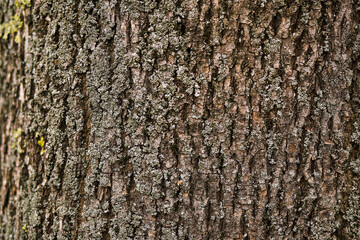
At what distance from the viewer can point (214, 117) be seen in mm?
1509

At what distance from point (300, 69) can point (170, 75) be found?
606 mm

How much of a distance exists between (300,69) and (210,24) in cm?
47

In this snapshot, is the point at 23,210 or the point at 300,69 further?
the point at 23,210

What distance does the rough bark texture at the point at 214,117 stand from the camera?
1.50 metres

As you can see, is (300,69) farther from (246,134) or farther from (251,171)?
(251,171)

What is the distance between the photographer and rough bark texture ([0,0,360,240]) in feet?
4.91

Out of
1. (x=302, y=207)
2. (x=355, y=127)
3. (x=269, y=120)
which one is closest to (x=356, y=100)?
(x=355, y=127)

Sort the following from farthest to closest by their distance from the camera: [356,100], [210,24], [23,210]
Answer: [23,210], [356,100], [210,24]

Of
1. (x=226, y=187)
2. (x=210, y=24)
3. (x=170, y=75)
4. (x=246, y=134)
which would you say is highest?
(x=210, y=24)

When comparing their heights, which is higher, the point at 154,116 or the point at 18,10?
the point at 18,10

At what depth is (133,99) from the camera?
152cm

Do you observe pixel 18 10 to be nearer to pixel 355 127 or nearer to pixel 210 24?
pixel 210 24

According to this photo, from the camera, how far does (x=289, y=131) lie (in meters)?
1.54

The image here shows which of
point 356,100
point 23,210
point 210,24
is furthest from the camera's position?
point 23,210
